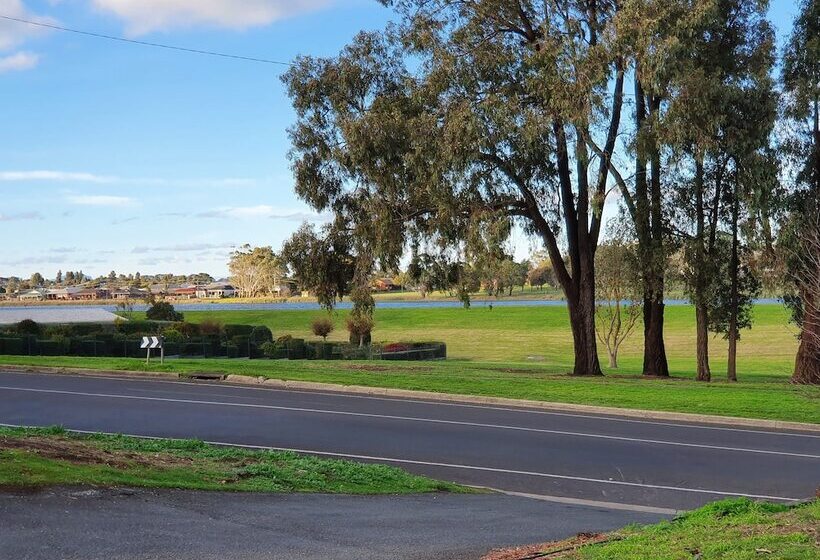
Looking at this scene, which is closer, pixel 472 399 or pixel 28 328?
pixel 472 399

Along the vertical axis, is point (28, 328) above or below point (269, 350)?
above

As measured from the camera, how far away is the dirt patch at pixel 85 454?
9703mm

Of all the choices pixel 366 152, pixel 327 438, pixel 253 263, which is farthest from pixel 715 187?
pixel 253 263

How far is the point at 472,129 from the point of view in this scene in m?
24.9

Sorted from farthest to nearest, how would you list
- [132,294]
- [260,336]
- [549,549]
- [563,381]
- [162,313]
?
1. [132,294]
2. [162,313]
3. [260,336]
4. [563,381]
5. [549,549]

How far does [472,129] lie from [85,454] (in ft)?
54.9

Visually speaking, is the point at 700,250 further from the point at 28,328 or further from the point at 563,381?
the point at 28,328

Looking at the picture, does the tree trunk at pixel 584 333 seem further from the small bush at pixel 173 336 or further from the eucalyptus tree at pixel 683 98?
the small bush at pixel 173 336

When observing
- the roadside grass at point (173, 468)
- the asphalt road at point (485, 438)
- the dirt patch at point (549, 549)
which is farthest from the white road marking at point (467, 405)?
the dirt patch at point (549, 549)

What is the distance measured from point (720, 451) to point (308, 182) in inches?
684

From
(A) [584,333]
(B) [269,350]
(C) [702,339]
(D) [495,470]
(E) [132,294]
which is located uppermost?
(E) [132,294]

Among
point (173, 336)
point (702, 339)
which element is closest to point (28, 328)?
point (173, 336)

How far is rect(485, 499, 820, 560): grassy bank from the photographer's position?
19.6 ft

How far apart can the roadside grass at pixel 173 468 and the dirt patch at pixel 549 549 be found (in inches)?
128
